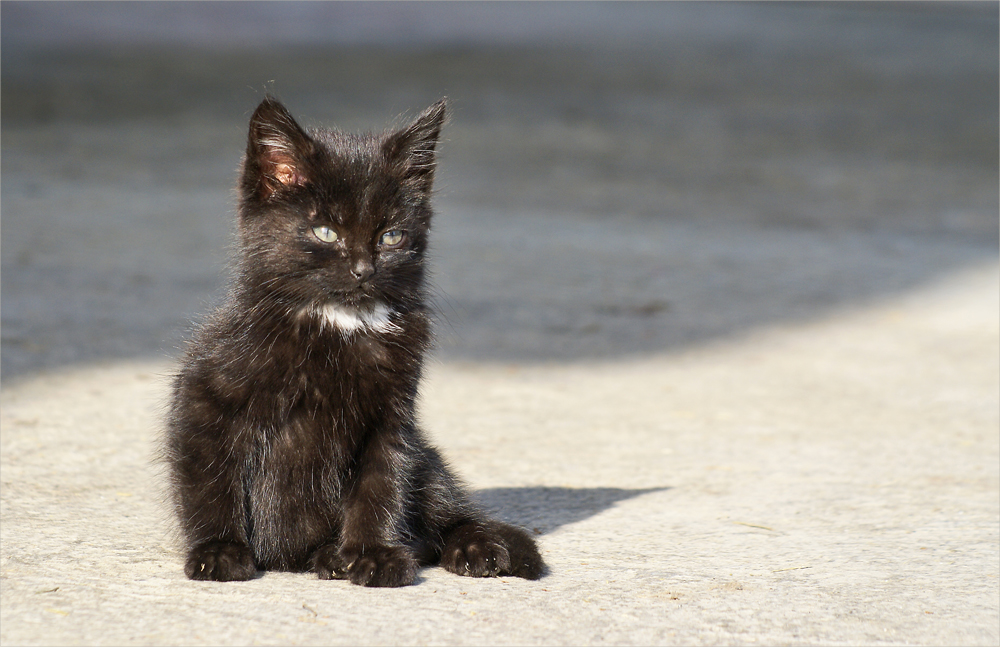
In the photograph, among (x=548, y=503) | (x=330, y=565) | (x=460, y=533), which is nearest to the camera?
(x=330, y=565)

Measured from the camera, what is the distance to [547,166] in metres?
12.4

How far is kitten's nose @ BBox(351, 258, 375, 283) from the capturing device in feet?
9.89

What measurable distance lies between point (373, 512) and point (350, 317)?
1.80 ft

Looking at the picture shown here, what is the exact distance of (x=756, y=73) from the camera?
17.8 meters

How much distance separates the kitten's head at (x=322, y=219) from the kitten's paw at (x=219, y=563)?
2.29ft

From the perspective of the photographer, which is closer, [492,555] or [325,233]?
[325,233]

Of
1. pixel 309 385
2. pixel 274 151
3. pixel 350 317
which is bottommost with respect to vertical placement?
pixel 309 385

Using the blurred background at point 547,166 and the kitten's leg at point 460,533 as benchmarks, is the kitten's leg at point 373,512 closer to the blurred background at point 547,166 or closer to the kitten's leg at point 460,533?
the kitten's leg at point 460,533

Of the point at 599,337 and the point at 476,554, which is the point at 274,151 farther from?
the point at 599,337

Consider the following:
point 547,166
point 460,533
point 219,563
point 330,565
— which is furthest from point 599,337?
point 547,166

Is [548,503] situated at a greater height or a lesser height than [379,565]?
greater

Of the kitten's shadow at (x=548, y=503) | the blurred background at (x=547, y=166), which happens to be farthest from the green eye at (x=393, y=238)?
the kitten's shadow at (x=548, y=503)

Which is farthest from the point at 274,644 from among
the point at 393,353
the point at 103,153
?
the point at 103,153

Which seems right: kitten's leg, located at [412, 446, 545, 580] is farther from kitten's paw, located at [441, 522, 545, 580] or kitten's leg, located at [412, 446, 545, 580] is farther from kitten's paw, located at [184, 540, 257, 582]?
kitten's paw, located at [184, 540, 257, 582]
